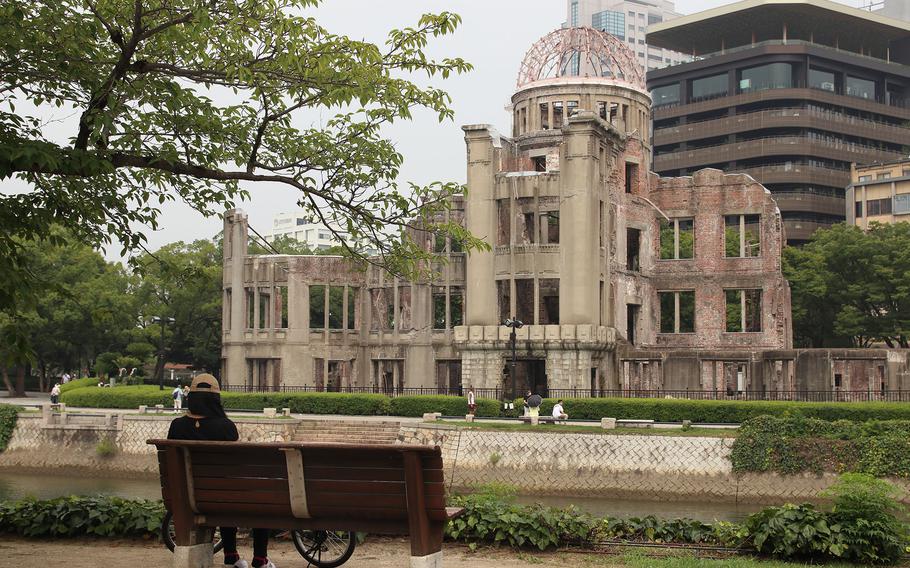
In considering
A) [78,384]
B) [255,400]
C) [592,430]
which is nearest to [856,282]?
[592,430]

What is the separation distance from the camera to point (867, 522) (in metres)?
11.8

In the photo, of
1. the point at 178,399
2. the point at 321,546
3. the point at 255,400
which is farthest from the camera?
the point at 255,400

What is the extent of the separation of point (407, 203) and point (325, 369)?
147 ft

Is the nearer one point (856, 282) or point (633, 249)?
point (633, 249)

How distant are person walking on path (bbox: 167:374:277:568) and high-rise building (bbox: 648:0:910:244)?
96922 millimetres

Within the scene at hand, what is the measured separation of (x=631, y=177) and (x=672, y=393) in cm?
1558

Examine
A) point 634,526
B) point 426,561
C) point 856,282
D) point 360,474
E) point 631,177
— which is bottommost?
point 634,526

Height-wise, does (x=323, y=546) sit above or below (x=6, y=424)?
above

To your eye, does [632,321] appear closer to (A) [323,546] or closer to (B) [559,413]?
(B) [559,413]

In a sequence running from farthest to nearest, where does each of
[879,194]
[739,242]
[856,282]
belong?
[879,194], [856,282], [739,242]

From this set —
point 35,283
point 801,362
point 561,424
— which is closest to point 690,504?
point 561,424

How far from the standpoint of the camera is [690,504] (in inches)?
1300

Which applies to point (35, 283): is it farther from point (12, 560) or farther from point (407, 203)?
point (407, 203)

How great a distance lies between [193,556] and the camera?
10.7 m
